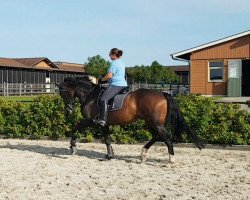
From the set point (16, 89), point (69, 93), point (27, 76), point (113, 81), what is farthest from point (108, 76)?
point (27, 76)

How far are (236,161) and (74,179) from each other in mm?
3640

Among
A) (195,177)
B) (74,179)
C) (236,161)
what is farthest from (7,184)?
(236,161)

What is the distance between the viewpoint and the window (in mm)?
29047

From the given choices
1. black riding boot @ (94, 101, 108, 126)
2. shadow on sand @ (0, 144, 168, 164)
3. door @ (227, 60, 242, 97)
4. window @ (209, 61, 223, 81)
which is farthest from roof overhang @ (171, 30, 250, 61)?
black riding boot @ (94, 101, 108, 126)

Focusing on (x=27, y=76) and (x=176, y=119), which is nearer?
(x=176, y=119)

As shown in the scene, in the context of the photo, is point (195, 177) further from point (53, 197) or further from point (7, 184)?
point (7, 184)

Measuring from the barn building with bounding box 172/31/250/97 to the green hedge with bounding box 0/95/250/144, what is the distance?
1787cm

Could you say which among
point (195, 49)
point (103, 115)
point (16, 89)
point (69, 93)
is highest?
point (195, 49)

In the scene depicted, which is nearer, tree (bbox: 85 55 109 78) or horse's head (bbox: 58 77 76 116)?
horse's head (bbox: 58 77 76 116)

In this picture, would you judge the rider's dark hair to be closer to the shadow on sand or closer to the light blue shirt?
the light blue shirt

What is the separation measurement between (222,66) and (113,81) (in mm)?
21242

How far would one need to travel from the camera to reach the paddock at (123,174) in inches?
244

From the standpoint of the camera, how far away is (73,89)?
9.69 m

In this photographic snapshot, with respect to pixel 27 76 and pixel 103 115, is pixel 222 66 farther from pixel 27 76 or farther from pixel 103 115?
pixel 27 76
